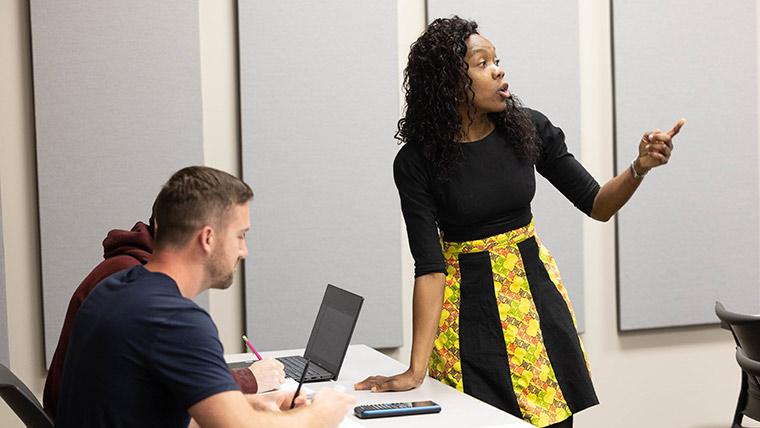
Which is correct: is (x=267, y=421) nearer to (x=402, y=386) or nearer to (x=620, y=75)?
(x=402, y=386)

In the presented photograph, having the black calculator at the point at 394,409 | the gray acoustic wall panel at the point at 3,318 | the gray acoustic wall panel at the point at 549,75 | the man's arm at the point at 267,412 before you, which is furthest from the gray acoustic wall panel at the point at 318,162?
the man's arm at the point at 267,412

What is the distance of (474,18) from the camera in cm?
382

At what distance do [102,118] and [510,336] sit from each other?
2.00m

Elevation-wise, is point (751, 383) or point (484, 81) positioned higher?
point (484, 81)

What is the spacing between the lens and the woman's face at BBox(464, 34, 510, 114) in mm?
2316

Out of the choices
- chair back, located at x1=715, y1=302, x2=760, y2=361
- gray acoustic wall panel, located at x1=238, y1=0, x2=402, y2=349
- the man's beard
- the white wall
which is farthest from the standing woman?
the white wall

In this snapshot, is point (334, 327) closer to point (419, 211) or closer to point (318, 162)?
point (419, 211)

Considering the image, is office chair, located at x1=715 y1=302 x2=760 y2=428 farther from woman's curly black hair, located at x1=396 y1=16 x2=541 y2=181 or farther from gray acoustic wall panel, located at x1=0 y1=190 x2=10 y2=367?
gray acoustic wall panel, located at x1=0 y1=190 x2=10 y2=367

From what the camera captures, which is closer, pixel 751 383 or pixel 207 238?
pixel 207 238

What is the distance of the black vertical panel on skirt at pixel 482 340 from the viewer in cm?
231

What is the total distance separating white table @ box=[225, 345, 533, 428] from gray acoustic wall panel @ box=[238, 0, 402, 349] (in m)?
1.04

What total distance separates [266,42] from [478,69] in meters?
1.52

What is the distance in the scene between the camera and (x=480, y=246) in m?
2.33

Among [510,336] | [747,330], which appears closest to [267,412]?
[510,336]
